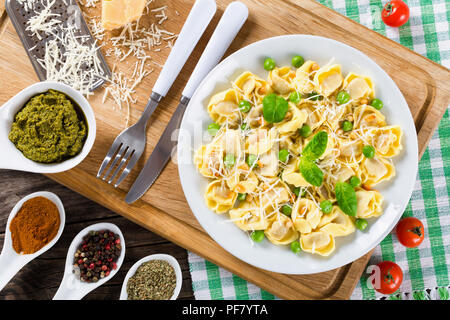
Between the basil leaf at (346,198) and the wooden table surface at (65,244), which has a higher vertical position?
the basil leaf at (346,198)

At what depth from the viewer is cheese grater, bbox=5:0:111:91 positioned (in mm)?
2932

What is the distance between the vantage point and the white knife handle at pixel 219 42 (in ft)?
9.25

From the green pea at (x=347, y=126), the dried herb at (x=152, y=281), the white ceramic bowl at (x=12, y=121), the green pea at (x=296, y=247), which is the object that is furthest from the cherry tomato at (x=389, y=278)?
the white ceramic bowl at (x=12, y=121)

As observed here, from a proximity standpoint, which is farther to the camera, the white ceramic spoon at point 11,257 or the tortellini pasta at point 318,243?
the white ceramic spoon at point 11,257

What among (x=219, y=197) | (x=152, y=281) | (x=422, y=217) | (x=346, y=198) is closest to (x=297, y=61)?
(x=346, y=198)

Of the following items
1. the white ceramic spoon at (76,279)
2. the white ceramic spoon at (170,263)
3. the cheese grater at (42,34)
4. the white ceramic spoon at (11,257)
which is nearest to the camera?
the cheese grater at (42,34)

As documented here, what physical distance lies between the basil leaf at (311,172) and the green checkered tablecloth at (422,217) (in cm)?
133

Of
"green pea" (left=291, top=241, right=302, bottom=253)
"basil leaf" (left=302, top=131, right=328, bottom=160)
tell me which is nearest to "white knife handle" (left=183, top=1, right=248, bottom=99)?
"basil leaf" (left=302, top=131, right=328, bottom=160)

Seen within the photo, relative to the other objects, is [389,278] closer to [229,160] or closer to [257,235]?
[257,235]

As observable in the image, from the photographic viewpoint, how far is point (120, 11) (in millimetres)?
2877

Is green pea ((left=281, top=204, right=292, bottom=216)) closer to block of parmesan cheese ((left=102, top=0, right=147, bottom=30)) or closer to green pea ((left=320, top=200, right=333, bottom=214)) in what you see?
green pea ((left=320, top=200, right=333, bottom=214))

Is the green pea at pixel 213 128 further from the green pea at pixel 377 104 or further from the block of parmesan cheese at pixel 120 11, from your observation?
the green pea at pixel 377 104

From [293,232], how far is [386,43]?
5.69 feet

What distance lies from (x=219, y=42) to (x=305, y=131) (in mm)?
960
